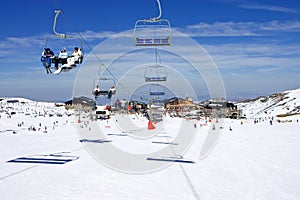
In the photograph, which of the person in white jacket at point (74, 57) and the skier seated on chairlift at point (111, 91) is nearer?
the person in white jacket at point (74, 57)

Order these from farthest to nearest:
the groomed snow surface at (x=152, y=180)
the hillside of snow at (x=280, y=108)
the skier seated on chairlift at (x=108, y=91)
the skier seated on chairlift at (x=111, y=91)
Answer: the hillside of snow at (x=280, y=108), the skier seated on chairlift at (x=111, y=91), the skier seated on chairlift at (x=108, y=91), the groomed snow surface at (x=152, y=180)

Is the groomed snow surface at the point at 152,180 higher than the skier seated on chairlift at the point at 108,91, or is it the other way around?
the skier seated on chairlift at the point at 108,91

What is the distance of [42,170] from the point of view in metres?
11.4

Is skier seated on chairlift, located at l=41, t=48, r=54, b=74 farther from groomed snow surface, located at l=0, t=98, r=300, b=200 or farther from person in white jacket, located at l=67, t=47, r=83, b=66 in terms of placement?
groomed snow surface, located at l=0, t=98, r=300, b=200

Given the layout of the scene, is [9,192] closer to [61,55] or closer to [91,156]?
[61,55]

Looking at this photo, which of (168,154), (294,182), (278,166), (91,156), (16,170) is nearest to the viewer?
(294,182)

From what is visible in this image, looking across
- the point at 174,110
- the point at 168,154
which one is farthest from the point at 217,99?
the point at 168,154

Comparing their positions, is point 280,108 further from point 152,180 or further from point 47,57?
point 47,57

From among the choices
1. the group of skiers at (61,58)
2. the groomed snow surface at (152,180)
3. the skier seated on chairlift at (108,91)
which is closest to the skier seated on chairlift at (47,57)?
the group of skiers at (61,58)

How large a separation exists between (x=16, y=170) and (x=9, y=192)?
10.3 feet

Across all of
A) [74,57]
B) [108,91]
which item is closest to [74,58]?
[74,57]

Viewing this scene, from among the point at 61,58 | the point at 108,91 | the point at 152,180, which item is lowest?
the point at 152,180

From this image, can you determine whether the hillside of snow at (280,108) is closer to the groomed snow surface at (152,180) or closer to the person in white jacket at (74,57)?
the groomed snow surface at (152,180)

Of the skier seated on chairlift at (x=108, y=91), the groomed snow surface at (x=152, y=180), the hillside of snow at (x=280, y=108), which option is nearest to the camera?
the groomed snow surface at (x=152, y=180)
